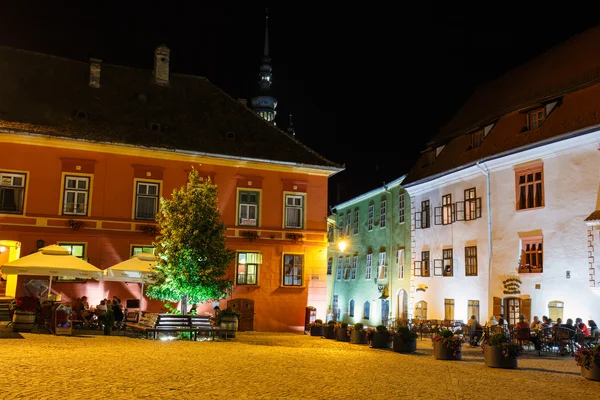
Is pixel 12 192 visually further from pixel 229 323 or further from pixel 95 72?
pixel 229 323

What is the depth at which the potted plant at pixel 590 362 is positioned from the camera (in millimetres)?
13422

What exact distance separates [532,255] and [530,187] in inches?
111

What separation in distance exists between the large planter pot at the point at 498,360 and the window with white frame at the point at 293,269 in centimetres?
1404

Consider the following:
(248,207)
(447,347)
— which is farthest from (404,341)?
(248,207)

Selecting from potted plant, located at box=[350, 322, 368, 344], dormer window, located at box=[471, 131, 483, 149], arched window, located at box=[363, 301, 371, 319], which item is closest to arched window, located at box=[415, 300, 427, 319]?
arched window, located at box=[363, 301, 371, 319]

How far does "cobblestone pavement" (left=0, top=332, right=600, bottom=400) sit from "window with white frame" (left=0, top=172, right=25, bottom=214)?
28.1ft

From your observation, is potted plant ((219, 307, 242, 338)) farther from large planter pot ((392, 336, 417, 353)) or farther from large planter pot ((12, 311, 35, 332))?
large planter pot ((12, 311, 35, 332))

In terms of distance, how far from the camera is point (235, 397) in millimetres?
9734

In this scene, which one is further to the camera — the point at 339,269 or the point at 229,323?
the point at 339,269

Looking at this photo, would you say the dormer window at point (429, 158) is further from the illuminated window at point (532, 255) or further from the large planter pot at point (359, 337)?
the large planter pot at point (359, 337)

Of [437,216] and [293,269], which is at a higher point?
[437,216]

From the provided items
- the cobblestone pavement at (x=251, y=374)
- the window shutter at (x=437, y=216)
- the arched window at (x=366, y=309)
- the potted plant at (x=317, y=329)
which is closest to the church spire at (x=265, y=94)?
the arched window at (x=366, y=309)

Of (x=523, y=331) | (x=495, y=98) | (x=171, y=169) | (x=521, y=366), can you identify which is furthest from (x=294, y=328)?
(x=495, y=98)

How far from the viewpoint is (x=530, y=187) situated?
2547cm
